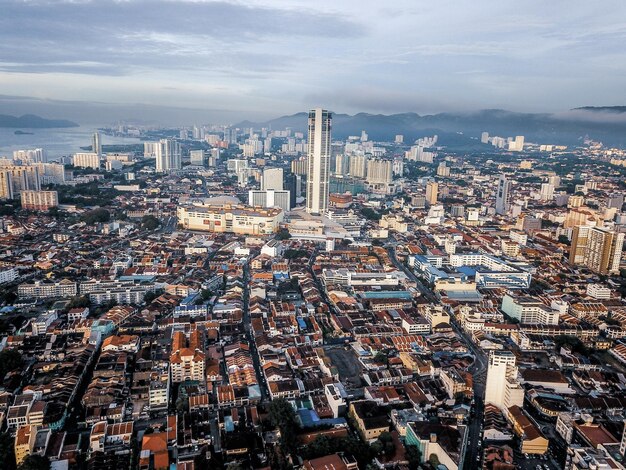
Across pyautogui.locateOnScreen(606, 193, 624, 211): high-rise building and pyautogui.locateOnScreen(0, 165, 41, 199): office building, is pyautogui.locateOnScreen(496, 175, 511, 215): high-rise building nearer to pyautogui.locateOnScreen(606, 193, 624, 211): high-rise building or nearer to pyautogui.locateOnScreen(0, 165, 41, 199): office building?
pyautogui.locateOnScreen(606, 193, 624, 211): high-rise building

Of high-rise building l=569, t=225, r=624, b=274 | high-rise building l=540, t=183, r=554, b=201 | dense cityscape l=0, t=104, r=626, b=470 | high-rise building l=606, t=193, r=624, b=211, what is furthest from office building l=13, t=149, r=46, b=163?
high-rise building l=606, t=193, r=624, b=211

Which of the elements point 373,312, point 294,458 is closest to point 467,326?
point 373,312

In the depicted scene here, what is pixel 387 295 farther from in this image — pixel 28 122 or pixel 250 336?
pixel 28 122

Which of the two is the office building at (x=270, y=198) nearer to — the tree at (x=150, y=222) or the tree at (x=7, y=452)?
the tree at (x=150, y=222)

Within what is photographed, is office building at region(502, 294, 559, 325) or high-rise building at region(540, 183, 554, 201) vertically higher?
high-rise building at region(540, 183, 554, 201)

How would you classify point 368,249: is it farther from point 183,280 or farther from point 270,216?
point 183,280
